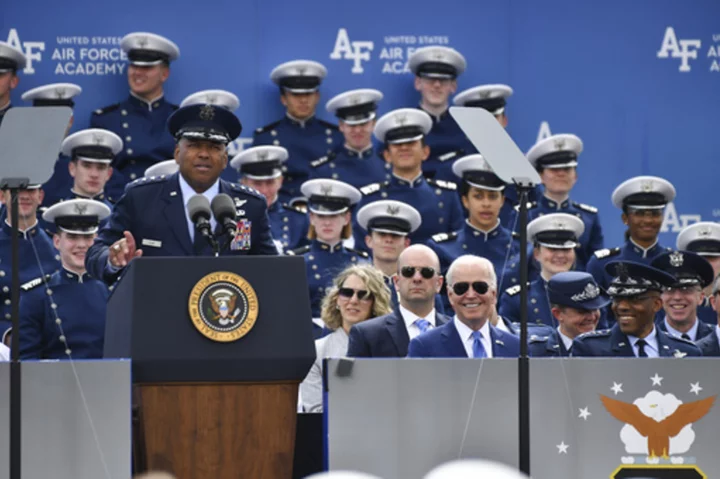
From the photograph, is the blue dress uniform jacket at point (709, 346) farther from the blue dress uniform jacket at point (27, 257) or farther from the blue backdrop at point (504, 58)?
the blue dress uniform jacket at point (27, 257)

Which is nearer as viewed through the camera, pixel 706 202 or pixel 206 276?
pixel 206 276

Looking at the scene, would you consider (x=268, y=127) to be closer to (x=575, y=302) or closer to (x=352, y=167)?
→ (x=352, y=167)

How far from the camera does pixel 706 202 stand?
10.0 meters

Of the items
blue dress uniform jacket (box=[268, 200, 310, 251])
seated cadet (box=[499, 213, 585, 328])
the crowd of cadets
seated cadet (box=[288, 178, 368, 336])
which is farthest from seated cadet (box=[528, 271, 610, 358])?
blue dress uniform jacket (box=[268, 200, 310, 251])

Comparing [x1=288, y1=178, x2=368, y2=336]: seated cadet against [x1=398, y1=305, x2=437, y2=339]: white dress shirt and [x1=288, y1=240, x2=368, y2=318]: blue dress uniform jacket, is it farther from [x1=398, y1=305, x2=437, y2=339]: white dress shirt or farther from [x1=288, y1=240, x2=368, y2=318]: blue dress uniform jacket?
[x1=398, y1=305, x2=437, y2=339]: white dress shirt

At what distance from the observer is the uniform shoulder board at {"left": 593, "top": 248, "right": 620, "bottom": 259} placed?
865cm

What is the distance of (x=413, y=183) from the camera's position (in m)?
8.97

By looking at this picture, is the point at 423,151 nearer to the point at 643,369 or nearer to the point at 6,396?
the point at 643,369

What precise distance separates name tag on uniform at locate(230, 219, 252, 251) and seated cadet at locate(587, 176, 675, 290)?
14.7 ft

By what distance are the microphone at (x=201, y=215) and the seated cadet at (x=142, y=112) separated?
471 cm

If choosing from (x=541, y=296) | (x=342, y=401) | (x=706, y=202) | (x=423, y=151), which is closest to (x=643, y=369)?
(x=342, y=401)

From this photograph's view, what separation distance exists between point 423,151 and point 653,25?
7.33 feet

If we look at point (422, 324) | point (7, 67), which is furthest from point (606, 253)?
point (7, 67)

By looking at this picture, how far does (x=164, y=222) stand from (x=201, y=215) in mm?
753
